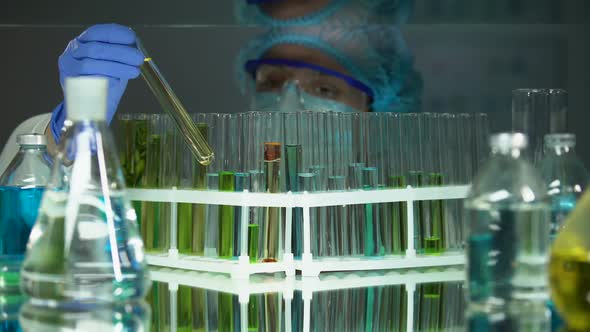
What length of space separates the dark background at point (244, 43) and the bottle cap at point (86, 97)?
3274 mm

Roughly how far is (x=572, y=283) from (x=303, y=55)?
2.64 m

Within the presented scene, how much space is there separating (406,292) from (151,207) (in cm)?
62

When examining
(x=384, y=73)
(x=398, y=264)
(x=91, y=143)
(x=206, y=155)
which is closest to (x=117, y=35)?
(x=206, y=155)

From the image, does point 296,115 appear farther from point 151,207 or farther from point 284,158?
point 151,207

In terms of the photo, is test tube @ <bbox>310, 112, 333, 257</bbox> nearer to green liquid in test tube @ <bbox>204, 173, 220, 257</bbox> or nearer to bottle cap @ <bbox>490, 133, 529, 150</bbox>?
green liquid in test tube @ <bbox>204, 173, 220, 257</bbox>

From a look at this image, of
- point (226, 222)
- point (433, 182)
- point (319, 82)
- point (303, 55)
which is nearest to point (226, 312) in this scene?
point (226, 222)

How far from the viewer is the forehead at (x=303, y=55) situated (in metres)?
3.33

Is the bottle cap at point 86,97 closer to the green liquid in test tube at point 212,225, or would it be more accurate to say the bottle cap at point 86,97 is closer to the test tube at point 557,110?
the green liquid in test tube at point 212,225

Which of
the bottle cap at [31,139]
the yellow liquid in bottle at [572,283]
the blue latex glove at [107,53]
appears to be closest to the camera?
the yellow liquid in bottle at [572,283]

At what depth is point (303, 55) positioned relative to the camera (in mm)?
3371

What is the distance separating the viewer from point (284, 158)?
5.47 feet

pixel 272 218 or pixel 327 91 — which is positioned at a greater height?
pixel 327 91

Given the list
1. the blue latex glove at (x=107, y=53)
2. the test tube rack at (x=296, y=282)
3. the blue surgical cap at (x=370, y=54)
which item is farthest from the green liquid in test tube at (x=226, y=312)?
the blue surgical cap at (x=370, y=54)

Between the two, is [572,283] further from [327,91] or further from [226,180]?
[327,91]
